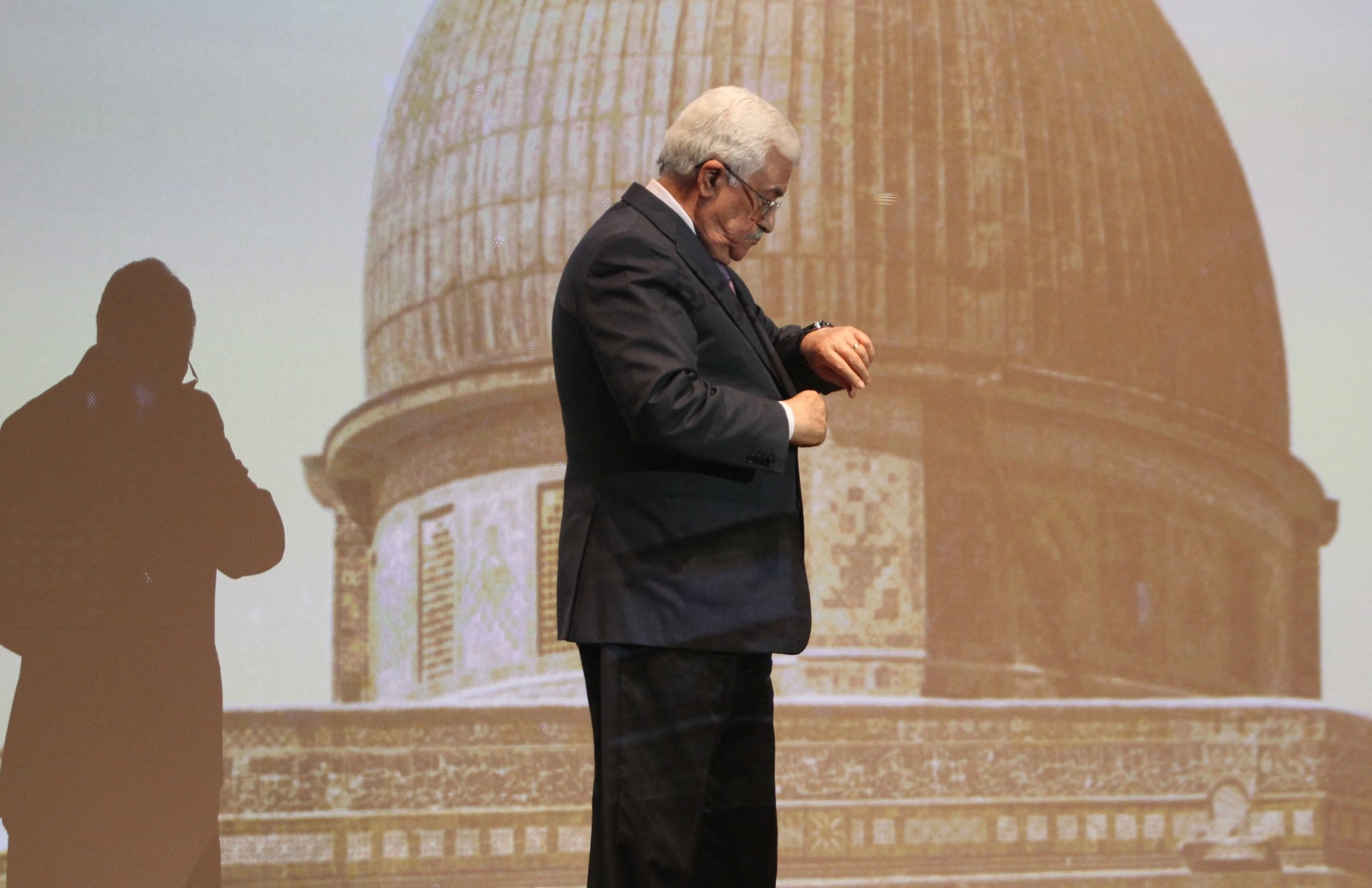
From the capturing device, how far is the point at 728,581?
2.29m

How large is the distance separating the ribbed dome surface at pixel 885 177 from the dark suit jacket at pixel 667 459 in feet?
26.6

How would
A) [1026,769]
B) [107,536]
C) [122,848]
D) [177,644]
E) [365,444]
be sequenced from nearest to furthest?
[177,644] → [122,848] → [107,536] → [1026,769] → [365,444]

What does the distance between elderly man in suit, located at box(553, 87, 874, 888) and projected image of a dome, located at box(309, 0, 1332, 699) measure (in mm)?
7703

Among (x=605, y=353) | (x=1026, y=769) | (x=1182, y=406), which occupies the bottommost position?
(x=1026, y=769)

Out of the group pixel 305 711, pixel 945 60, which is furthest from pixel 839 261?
pixel 305 711

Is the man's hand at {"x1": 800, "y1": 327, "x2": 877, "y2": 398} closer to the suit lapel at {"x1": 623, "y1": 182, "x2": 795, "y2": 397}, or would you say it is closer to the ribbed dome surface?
the suit lapel at {"x1": 623, "y1": 182, "x2": 795, "y2": 397}

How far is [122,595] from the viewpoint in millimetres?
5105

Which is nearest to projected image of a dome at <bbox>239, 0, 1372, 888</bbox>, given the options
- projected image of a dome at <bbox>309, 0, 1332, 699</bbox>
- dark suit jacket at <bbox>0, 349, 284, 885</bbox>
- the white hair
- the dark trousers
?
projected image of a dome at <bbox>309, 0, 1332, 699</bbox>

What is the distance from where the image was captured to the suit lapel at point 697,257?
92.4 inches

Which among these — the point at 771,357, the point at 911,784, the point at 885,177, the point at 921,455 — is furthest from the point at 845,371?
the point at 921,455

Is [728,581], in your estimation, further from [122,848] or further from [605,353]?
[122,848]

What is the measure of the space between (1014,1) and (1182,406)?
2763 mm

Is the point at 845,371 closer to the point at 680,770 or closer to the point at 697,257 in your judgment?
the point at 697,257

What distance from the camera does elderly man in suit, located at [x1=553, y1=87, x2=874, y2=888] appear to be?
7.31 ft
